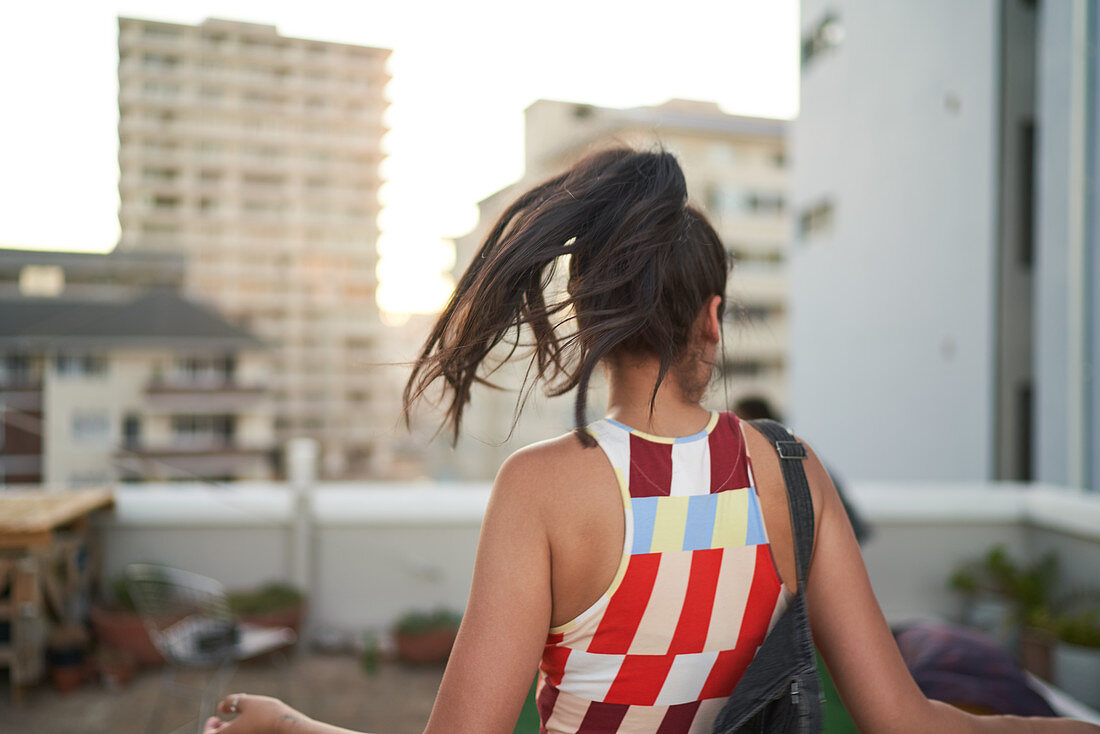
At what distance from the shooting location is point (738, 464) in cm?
61

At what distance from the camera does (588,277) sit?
1.90 feet

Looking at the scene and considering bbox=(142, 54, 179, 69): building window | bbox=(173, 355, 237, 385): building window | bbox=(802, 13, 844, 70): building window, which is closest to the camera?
bbox=(173, 355, 237, 385): building window

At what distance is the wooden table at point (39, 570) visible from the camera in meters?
2.90

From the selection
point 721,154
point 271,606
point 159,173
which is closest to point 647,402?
point 271,606

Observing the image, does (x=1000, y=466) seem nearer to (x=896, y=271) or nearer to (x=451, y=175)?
(x=896, y=271)

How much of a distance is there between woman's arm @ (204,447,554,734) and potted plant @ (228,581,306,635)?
3161 mm

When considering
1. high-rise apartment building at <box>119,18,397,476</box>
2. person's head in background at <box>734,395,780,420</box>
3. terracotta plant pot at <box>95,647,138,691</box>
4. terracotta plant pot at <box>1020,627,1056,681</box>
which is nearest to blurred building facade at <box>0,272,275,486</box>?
terracotta plant pot at <box>95,647,138,691</box>

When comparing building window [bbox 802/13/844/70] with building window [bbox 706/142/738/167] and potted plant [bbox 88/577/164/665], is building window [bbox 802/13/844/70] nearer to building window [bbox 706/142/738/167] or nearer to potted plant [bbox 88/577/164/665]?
potted plant [bbox 88/577/164/665]

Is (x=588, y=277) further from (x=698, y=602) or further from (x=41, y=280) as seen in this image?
(x=41, y=280)

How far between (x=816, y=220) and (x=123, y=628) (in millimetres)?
11674

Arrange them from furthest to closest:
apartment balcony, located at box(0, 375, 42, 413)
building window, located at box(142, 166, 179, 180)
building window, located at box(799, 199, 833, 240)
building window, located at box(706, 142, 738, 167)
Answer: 1. building window, located at box(706, 142, 738, 167)
2. building window, located at box(142, 166, 179, 180)
3. building window, located at box(799, 199, 833, 240)
4. apartment balcony, located at box(0, 375, 42, 413)

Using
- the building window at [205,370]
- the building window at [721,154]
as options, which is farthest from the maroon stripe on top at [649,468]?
the building window at [721,154]

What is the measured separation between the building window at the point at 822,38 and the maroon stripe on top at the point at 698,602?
11.9 metres

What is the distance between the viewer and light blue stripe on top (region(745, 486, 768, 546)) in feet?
1.98
